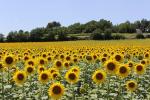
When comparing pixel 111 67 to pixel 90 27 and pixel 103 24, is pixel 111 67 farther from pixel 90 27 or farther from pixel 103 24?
pixel 103 24

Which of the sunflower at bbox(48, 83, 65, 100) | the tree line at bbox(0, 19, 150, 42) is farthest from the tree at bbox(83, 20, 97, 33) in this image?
the sunflower at bbox(48, 83, 65, 100)

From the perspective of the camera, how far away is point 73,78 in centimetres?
932

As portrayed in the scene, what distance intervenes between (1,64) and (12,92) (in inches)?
42.8

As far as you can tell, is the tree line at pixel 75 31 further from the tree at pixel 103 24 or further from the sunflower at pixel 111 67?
the sunflower at pixel 111 67

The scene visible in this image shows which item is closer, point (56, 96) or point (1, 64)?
point (56, 96)

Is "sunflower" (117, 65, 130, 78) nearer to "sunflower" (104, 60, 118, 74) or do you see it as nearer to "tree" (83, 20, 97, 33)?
"sunflower" (104, 60, 118, 74)

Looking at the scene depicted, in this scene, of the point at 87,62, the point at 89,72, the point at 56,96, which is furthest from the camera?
the point at 87,62

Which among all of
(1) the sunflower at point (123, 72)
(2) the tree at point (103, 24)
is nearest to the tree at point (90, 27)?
(2) the tree at point (103, 24)

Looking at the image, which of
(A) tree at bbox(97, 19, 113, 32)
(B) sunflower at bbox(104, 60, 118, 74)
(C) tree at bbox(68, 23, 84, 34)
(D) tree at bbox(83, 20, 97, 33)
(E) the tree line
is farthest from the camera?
(A) tree at bbox(97, 19, 113, 32)

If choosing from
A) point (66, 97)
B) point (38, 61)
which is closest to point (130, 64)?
point (38, 61)

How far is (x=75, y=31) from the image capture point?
120 m

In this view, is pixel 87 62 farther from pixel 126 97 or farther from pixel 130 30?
pixel 130 30

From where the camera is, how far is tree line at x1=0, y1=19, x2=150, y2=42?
64.2 m

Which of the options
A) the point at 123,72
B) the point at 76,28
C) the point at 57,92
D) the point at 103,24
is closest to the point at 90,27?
the point at 76,28
